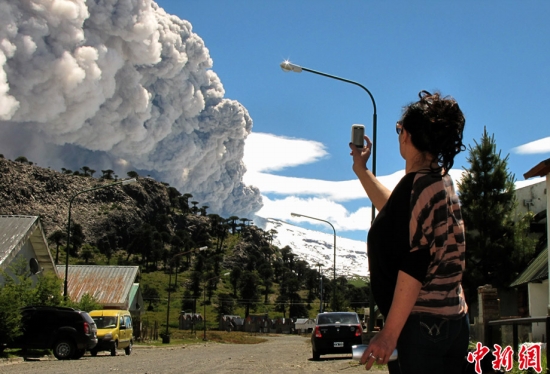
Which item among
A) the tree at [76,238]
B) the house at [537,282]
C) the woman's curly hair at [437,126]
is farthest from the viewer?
the tree at [76,238]

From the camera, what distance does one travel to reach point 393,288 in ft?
10.1

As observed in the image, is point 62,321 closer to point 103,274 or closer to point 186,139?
point 103,274

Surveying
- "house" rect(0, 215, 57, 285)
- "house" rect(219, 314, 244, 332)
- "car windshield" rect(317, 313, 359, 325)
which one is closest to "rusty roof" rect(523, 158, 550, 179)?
"car windshield" rect(317, 313, 359, 325)

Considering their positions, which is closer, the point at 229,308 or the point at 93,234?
the point at 229,308

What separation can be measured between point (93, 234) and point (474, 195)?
133m

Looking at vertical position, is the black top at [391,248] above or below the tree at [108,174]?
below

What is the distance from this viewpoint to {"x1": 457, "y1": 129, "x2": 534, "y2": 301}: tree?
29578 millimetres

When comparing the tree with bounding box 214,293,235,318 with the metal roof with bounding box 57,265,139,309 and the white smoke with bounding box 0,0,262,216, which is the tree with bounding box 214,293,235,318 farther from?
the metal roof with bounding box 57,265,139,309

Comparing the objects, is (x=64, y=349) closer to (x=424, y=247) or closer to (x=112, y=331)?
(x=112, y=331)

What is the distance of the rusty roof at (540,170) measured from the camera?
16.5 meters

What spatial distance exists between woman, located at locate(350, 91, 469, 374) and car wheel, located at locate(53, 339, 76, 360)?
2023 centimetres

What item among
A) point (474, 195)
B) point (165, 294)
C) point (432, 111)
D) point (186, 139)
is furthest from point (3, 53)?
point (432, 111)

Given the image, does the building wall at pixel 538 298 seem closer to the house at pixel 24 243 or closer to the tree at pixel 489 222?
the tree at pixel 489 222

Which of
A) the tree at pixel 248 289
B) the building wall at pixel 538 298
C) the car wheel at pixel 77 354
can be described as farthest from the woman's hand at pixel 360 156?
the tree at pixel 248 289
